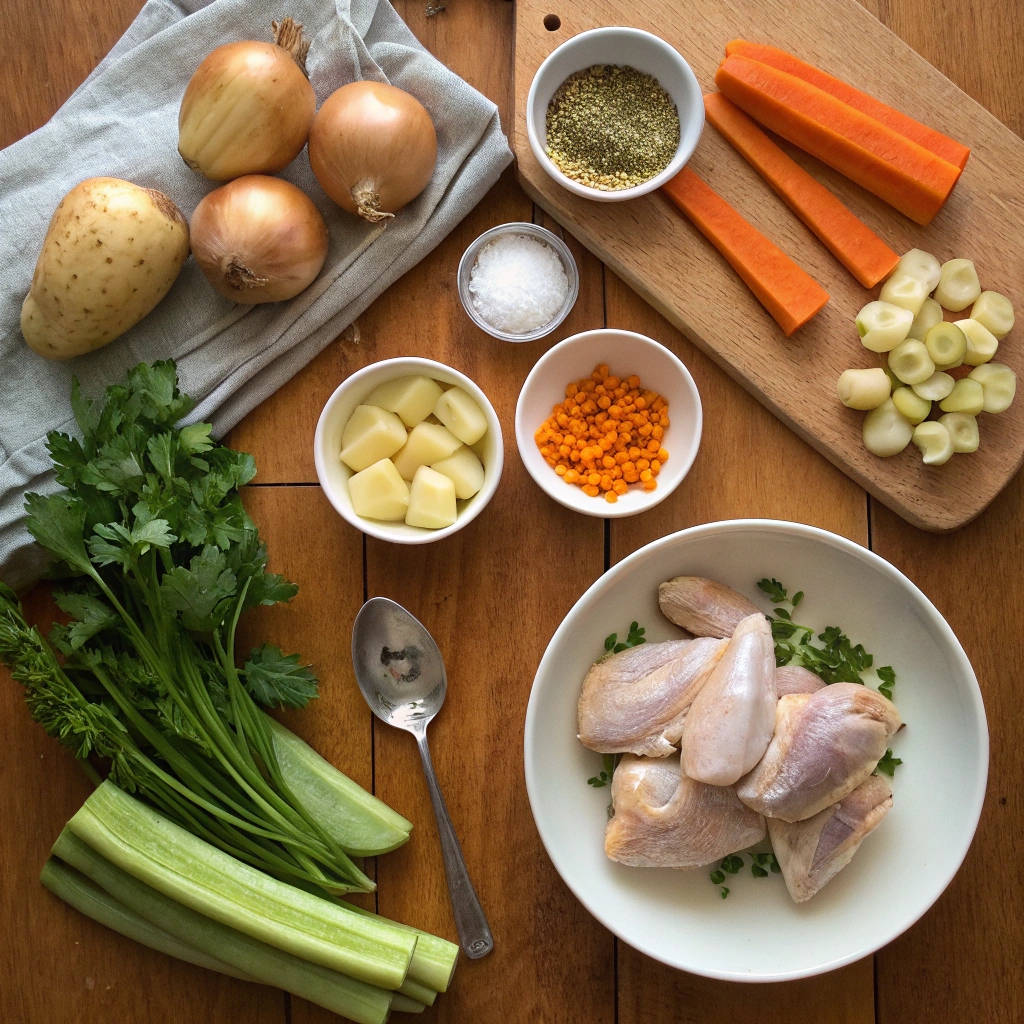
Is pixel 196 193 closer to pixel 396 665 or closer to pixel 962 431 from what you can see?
pixel 396 665

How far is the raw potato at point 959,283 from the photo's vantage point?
1.36 metres

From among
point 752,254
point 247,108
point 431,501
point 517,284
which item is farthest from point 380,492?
point 752,254

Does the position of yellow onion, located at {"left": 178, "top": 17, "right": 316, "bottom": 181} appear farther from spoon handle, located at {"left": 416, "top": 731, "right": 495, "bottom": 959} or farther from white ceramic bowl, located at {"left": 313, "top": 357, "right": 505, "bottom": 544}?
spoon handle, located at {"left": 416, "top": 731, "right": 495, "bottom": 959}

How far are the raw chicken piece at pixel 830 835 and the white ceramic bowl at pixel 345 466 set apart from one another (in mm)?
685

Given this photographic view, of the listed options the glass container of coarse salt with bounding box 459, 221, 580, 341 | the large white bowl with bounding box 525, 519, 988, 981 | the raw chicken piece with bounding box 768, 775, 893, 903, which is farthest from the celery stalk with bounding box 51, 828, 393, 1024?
the glass container of coarse salt with bounding box 459, 221, 580, 341

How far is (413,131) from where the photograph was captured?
4.26 ft

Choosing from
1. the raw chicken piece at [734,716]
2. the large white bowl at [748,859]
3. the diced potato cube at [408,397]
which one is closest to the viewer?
the raw chicken piece at [734,716]

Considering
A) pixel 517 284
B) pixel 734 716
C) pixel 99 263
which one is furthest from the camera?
pixel 517 284

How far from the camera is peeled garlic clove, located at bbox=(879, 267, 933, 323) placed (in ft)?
4.43

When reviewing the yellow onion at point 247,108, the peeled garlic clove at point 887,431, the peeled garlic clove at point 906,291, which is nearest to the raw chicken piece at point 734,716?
the peeled garlic clove at point 887,431

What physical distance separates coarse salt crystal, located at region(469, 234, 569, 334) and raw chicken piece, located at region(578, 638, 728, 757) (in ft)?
1.92

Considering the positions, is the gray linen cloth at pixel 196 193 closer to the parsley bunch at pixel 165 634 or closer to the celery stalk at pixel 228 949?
the parsley bunch at pixel 165 634

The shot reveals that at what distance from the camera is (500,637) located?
4.65 ft

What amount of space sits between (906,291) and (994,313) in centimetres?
15
